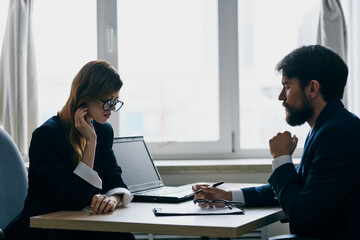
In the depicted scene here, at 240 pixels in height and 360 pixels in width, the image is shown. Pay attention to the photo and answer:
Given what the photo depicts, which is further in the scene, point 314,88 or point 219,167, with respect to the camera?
point 219,167

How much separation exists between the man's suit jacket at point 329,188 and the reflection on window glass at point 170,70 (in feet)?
5.45

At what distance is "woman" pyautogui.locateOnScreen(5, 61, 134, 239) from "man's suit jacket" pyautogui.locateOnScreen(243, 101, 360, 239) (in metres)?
0.69

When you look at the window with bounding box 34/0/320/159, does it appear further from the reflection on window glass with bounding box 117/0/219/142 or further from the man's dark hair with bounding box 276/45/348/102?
the man's dark hair with bounding box 276/45/348/102

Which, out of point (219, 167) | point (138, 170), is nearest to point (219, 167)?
point (219, 167)

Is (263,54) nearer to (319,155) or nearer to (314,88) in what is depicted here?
(314,88)

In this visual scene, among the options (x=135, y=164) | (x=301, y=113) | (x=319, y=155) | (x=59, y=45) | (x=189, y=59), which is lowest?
(x=135, y=164)

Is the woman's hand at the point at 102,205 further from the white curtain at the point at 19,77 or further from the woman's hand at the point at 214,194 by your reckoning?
the white curtain at the point at 19,77

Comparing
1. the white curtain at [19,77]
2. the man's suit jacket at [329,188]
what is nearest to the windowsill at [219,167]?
the white curtain at [19,77]

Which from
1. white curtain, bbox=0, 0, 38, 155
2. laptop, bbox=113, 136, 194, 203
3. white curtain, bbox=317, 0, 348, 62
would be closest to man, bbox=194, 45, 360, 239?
laptop, bbox=113, 136, 194, 203

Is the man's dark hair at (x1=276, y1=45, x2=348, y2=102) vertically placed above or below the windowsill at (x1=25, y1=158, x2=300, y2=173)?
above

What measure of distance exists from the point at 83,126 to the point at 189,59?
1.44 m

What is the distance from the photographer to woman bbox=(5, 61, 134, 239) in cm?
192

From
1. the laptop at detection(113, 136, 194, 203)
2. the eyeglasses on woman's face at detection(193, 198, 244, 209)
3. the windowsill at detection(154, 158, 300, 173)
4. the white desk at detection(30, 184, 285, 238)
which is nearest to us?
the white desk at detection(30, 184, 285, 238)

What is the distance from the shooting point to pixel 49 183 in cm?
194
